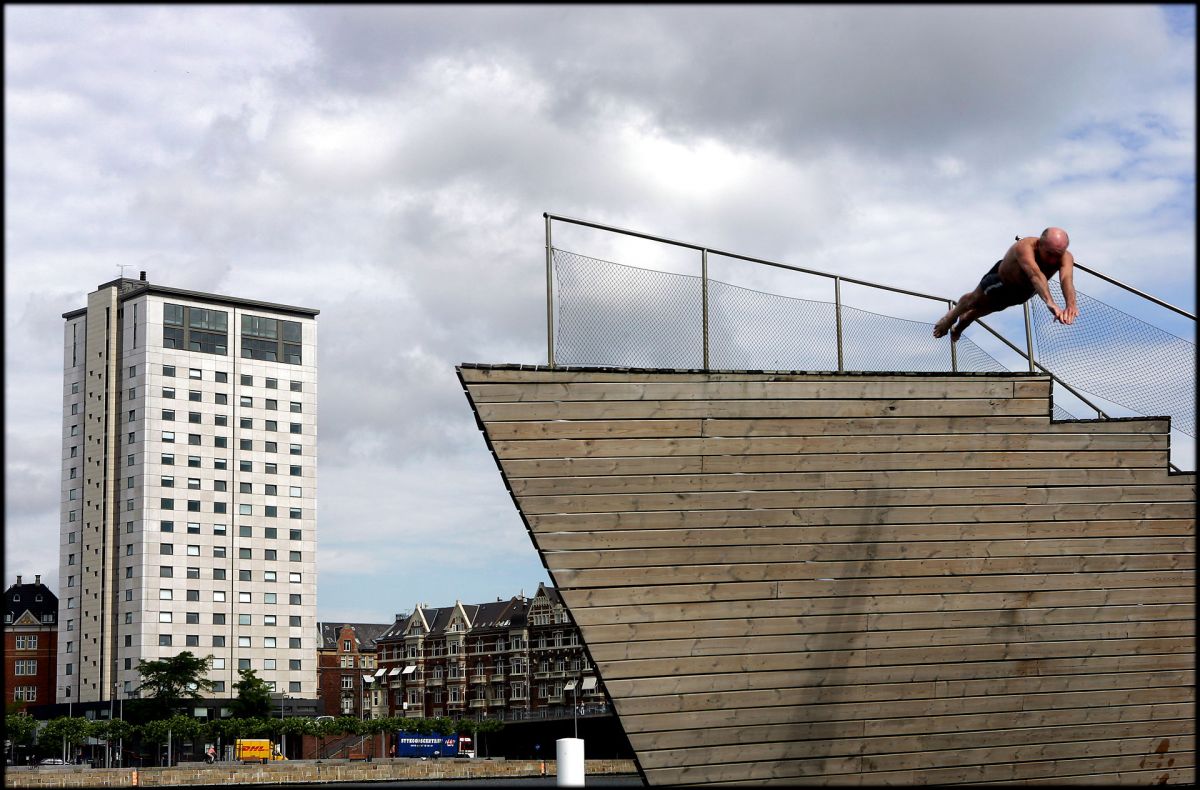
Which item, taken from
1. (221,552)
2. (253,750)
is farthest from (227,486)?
(253,750)

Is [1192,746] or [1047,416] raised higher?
[1047,416]

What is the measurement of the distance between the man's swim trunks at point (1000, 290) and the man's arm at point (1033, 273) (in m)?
0.36

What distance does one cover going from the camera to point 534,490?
46.6 ft

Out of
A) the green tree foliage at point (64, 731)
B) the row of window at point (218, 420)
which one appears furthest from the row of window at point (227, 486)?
the green tree foliage at point (64, 731)

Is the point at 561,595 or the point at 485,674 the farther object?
the point at 485,674

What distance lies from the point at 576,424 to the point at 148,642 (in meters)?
98.4

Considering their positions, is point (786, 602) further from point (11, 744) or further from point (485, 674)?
point (485, 674)

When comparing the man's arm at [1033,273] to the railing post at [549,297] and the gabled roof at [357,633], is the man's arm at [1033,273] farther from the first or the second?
the gabled roof at [357,633]

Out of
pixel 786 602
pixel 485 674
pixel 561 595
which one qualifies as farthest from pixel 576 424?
pixel 485 674

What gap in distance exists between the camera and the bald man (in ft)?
48.3

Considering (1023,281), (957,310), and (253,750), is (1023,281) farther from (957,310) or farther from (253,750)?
(253,750)

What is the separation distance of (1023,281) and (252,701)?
9339 cm

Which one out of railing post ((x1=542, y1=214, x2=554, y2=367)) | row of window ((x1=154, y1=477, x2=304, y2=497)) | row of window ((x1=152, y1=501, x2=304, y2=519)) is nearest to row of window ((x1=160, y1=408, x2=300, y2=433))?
row of window ((x1=154, y1=477, x2=304, y2=497))

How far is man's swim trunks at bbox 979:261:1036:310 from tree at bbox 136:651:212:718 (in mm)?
91952
